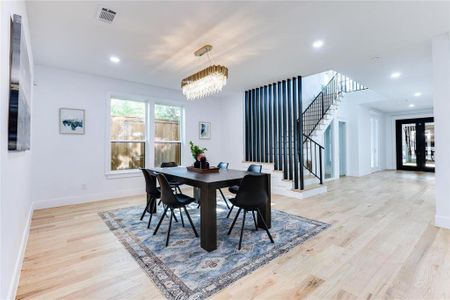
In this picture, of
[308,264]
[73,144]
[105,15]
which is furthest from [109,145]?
[308,264]

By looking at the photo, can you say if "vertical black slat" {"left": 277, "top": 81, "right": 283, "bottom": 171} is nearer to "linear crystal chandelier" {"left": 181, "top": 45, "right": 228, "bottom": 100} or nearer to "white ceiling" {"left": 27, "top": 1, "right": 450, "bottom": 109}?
"white ceiling" {"left": 27, "top": 1, "right": 450, "bottom": 109}

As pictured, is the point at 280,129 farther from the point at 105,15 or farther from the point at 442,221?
the point at 105,15

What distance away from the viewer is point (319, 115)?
7.04 meters

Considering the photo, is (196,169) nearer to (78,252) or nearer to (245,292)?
(78,252)

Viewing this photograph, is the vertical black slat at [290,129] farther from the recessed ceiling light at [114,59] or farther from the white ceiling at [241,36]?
the recessed ceiling light at [114,59]

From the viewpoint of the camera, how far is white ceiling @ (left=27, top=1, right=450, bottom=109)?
246 cm

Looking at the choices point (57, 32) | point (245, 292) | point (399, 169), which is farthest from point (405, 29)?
point (399, 169)

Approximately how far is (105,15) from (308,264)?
3506mm

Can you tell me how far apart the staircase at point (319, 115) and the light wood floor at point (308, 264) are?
2.89 m

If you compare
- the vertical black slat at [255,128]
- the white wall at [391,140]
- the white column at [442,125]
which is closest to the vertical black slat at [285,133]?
the vertical black slat at [255,128]

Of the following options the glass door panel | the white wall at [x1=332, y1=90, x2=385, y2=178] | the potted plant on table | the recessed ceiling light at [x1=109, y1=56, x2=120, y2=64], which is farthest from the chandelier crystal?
the glass door panel

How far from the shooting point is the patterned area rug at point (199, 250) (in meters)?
1.86

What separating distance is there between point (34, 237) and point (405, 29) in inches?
219

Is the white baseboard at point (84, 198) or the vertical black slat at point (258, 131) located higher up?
the vertical black slat at point (258, 131)
